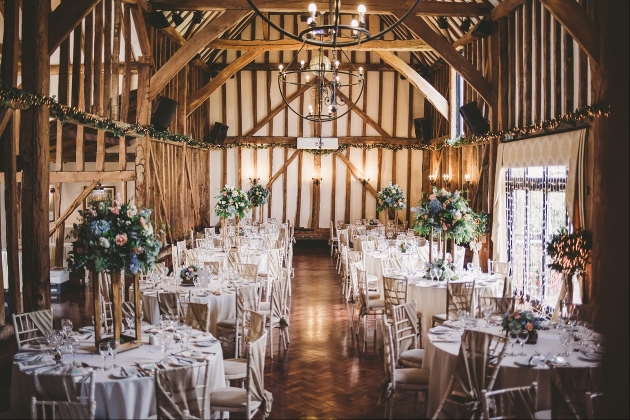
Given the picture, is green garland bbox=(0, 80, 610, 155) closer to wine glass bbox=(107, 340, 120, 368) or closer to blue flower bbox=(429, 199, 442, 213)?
blue flower bbox=(429, 199, 442, 213)

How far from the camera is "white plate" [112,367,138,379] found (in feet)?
13.5

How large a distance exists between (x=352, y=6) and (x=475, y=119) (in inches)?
127

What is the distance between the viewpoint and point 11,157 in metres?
6.31

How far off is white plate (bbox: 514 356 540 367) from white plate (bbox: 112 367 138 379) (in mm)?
Answer: 2879

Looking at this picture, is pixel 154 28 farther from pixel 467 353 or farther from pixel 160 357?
pixel 467 353

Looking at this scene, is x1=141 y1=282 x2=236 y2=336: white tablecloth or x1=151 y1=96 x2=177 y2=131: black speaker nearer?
x1=141 y1=282 x2=236 y2=336: white tablecloth

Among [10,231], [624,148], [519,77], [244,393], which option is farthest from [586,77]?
[10,231]

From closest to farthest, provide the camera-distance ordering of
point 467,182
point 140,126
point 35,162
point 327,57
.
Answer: point 35,162
point 140,126
point 467,182
point 327,57

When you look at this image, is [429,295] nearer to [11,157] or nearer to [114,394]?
[114,394]

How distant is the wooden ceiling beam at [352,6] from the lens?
10.6 metres

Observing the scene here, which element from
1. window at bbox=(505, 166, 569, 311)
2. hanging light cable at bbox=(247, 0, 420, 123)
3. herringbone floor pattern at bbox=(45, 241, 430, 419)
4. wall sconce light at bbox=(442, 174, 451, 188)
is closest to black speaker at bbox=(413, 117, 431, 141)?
hanging light cable at bbox=(247, 0, 420, 123)

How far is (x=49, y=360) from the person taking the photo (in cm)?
445

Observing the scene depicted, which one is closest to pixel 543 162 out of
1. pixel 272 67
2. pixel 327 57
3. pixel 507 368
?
pixel 507 368

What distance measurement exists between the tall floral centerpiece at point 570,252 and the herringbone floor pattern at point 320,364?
251 centimetres
